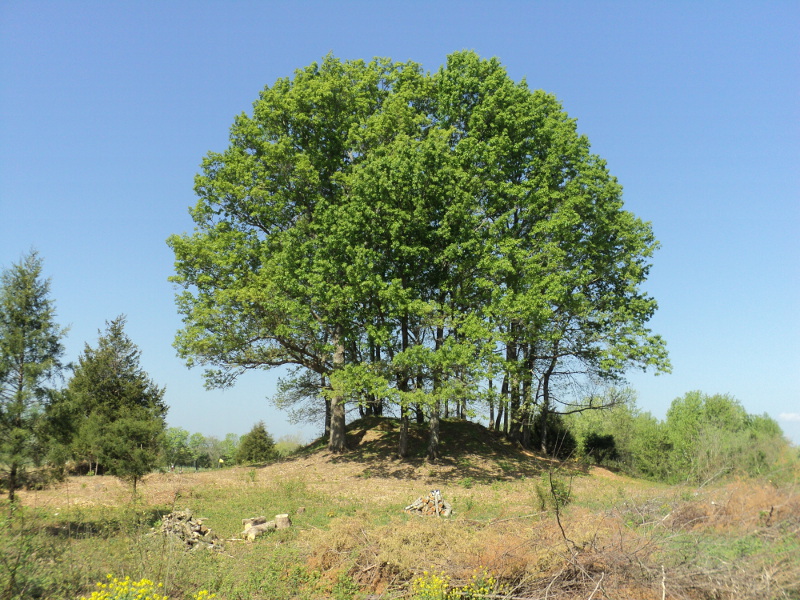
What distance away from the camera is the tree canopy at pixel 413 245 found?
58.9ft

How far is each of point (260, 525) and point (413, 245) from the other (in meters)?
10.8

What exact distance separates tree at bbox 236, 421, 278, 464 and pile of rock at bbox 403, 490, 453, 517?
1618 centimetres

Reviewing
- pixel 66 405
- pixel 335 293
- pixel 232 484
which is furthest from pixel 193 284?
pixel 66 405

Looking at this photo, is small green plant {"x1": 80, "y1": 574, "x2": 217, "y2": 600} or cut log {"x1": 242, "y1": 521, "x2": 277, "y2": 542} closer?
small green plant {"x1": 80, "y1": 574, "x2": 217, "y2": 600}

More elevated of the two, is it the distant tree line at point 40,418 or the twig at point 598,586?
the distant tree line at point 40,418

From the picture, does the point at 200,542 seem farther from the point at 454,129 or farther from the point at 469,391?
the point at 454,129

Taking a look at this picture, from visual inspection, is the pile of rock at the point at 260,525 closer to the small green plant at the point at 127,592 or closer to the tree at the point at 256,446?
the small green plant at the point at 127,592

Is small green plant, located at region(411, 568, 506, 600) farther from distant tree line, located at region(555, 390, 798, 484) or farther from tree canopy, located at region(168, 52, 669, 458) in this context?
tree canopy, located at region(168, 52, 669, 458)

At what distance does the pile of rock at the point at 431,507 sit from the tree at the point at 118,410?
23.8ft

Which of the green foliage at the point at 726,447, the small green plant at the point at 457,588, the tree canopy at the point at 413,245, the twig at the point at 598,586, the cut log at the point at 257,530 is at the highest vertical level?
the tree canopy at the point at 413,245

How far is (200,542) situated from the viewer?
10195 millimetres

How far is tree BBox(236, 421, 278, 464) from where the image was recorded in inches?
1108

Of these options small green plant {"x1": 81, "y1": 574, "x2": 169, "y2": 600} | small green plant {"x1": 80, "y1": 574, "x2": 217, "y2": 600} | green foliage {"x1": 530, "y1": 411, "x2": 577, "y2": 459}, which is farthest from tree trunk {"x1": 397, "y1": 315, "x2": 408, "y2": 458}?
small green plant {"x1": 81, "y1": 574, "x2": 169, "y2": 600}

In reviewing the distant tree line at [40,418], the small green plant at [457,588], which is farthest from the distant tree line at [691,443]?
the distant tree line at [40,418]
